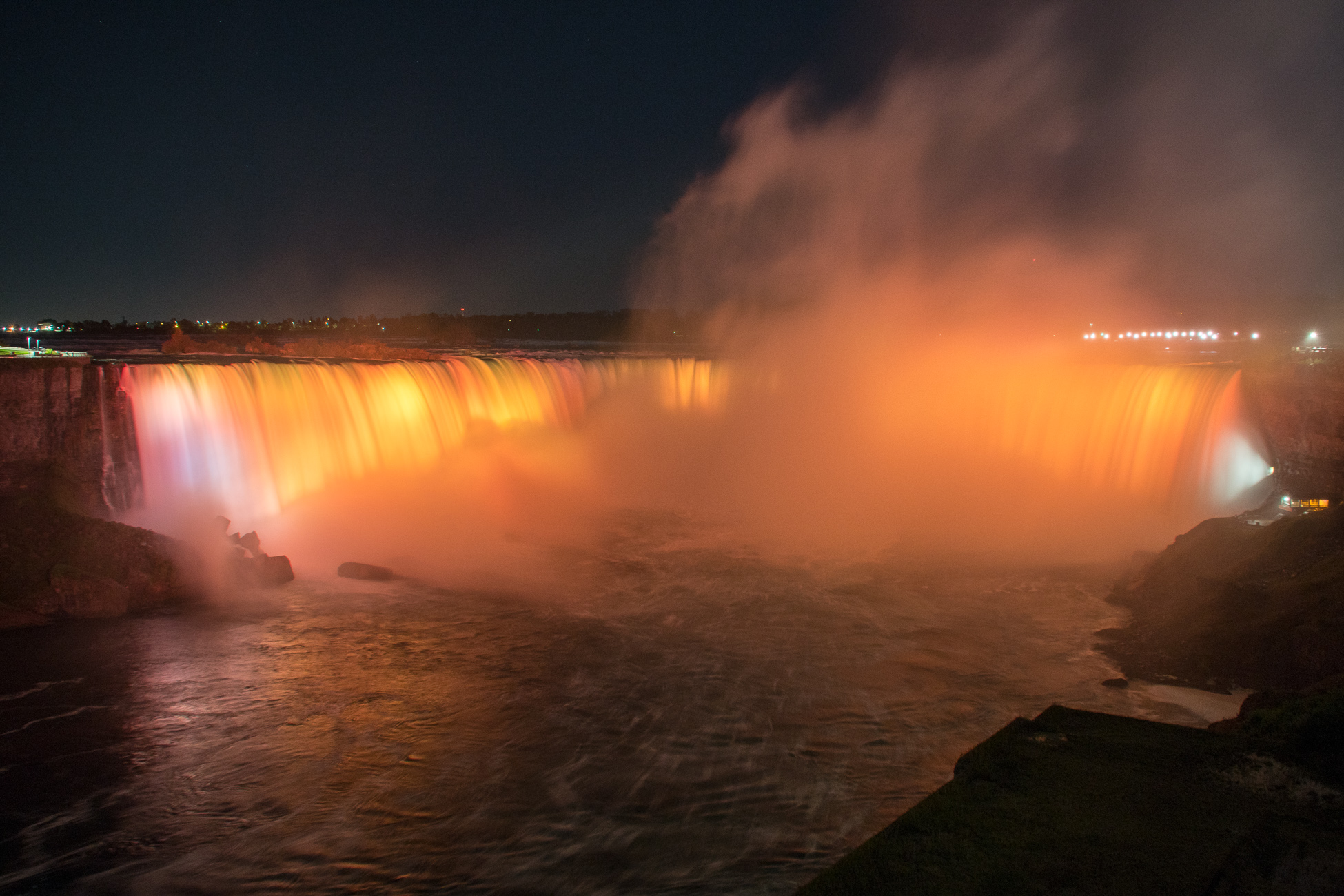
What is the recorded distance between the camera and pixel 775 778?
20.7ft

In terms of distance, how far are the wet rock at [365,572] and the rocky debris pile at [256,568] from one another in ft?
2.54

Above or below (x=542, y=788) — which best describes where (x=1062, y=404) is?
above

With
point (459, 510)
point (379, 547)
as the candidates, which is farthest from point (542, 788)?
point (459, 510)

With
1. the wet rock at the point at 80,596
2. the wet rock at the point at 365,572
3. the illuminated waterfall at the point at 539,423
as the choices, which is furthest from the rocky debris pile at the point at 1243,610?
the wet rock at the point at 80,596

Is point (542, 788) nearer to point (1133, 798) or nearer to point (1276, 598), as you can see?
point (1133, 798)

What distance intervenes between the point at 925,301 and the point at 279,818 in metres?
28.3

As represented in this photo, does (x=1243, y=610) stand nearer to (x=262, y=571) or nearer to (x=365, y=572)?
(x=365, y=572)

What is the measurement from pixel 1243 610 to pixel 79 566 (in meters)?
14.4

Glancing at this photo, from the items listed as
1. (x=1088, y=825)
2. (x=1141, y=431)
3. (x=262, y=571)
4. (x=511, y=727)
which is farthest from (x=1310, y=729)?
(x=1141, y=431)

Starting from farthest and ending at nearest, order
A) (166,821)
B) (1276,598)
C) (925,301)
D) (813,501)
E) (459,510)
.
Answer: (925,301) < (813,501) < (459,510) < (1276,598) < (166,821)

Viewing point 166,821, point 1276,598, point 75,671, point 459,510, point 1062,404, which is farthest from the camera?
point 1062,404

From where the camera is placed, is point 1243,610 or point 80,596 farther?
point 80,596

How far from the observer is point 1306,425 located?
13.3m

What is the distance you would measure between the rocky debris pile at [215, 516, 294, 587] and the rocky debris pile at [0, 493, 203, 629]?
0.51 metres
